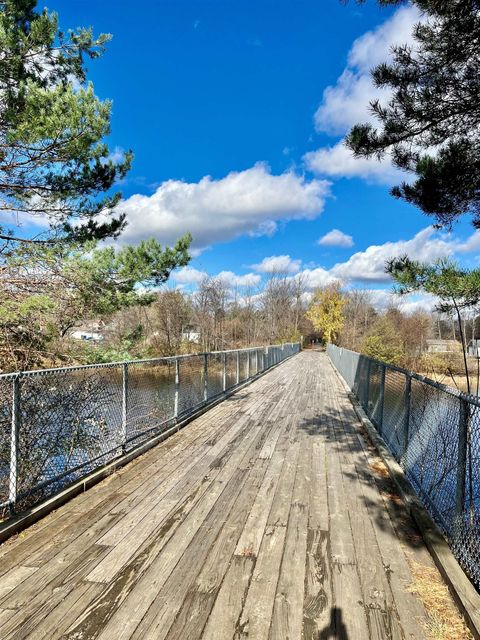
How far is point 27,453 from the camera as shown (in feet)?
10.9

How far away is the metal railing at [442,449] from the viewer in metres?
2.39

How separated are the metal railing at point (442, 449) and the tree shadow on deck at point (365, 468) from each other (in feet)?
0.70

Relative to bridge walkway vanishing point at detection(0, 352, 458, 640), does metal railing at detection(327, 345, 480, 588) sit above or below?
above

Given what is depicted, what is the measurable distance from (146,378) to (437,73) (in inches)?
181

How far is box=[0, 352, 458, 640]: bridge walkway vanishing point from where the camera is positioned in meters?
1.88

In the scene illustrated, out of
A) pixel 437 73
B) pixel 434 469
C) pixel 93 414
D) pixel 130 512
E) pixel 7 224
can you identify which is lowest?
pixel 130 512

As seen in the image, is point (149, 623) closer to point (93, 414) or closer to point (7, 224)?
point (93, 414)

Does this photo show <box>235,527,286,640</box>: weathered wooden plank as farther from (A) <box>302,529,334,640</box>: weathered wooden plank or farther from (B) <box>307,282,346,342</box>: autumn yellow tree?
(B) <box>307,282,346,342</box>: autumn yellow tree

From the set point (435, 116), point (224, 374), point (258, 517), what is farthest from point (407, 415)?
point (224, 374)

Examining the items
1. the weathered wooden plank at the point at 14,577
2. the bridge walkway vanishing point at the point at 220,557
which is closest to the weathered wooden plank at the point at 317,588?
the bridge walkway vanishing point at the point at 220,557

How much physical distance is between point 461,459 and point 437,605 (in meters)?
0.85

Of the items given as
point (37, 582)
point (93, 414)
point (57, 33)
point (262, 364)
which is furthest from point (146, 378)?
point (262, 364)

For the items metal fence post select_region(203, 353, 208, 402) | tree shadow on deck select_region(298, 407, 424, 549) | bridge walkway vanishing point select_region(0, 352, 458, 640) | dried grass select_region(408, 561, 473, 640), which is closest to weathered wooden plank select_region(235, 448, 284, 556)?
bridge walkway vanishing point select_region(0, 352, 458, 640)

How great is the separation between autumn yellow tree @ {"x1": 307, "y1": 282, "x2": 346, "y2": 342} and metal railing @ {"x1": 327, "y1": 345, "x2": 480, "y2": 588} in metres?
35.9
